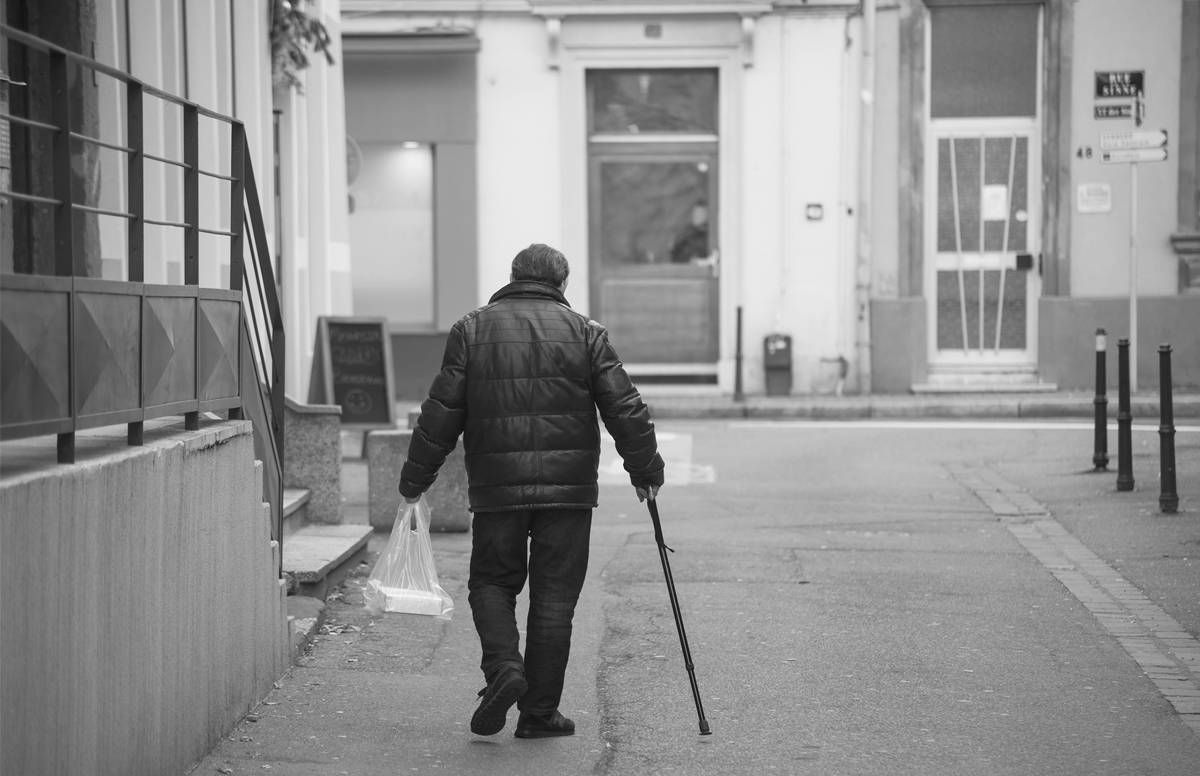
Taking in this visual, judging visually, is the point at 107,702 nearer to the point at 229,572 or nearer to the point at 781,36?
the point at 229,572

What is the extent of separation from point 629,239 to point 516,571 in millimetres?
14295

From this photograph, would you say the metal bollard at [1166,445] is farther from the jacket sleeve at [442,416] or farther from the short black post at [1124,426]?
the jacket sleeve at [442,416]

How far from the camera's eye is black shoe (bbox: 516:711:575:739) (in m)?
6.10

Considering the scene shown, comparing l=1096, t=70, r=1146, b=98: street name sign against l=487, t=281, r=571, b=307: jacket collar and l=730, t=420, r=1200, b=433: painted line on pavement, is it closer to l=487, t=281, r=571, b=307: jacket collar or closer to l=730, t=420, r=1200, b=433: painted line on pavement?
l=730, t=420, r=1200, b=433: painted line on pavement

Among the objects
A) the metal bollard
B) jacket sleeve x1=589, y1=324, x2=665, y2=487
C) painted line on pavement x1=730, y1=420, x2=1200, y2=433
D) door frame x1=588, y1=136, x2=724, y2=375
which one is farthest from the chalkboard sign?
jacket sleeve x1=589, y1=324, x2=665, y2=487

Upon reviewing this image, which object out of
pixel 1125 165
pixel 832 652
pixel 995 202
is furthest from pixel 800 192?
pixel 832 652

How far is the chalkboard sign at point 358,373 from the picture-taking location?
13477 mm

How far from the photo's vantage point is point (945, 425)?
16.8 metres

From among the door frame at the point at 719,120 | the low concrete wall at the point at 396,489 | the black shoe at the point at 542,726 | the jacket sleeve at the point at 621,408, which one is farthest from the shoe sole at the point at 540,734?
the door frame at the point at 719,120

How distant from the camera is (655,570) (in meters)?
9.50

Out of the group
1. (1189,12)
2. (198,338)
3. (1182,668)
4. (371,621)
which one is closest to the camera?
(198,338)

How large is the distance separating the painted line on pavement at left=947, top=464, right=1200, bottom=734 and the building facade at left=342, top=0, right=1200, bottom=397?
7617mm

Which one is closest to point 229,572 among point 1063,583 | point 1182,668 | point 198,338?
point 198,338

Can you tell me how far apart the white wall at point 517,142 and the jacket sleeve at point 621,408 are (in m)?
13.7
